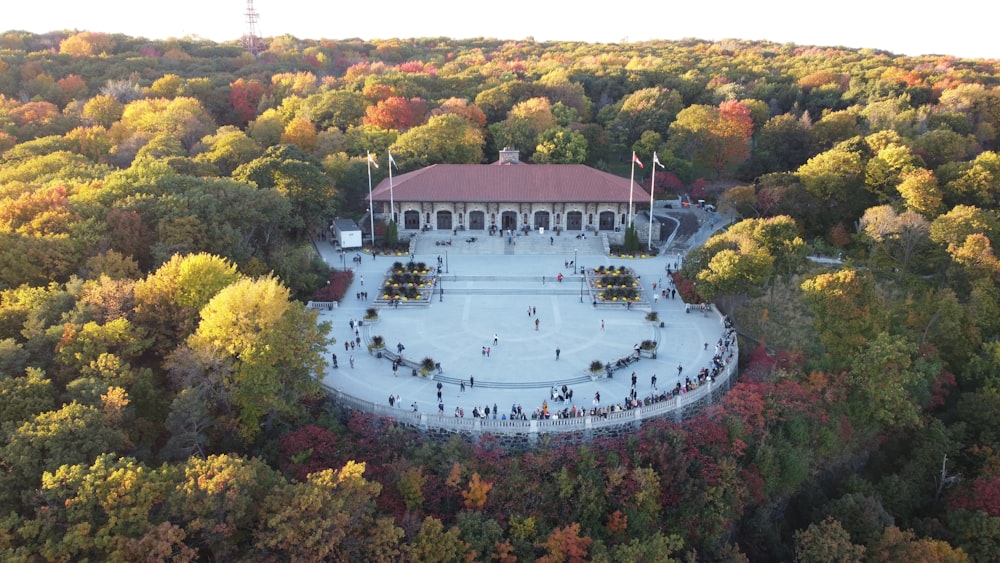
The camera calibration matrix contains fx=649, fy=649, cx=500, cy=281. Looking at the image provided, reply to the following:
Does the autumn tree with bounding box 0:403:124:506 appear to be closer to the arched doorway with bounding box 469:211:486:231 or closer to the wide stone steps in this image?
the wide stone steps

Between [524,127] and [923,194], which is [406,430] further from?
[524,127]

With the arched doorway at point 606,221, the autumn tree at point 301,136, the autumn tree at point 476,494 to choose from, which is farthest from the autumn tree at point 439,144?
the autumn tree at point 476,494

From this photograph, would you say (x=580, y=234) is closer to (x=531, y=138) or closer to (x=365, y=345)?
(x=531, y=138)

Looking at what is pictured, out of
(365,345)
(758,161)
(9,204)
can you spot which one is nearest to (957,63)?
(758,161)

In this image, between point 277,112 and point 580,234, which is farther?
point 277,112

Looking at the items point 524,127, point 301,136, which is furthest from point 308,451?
point 524,127

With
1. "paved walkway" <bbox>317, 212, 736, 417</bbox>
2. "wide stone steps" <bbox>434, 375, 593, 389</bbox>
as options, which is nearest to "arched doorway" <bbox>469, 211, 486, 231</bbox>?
"paved walkway" <bbox>317, 212, 736, 417</bbox>
